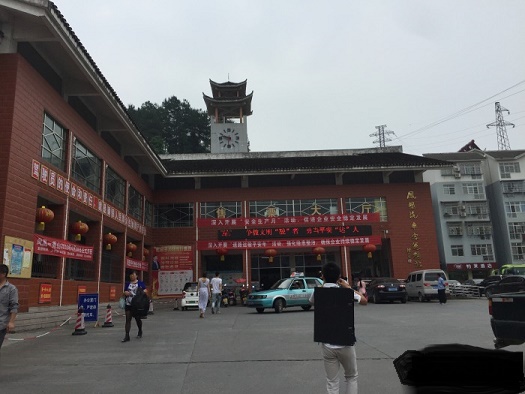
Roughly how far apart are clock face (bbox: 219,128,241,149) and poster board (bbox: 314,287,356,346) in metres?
34.1

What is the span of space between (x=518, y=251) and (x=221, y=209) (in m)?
31.2

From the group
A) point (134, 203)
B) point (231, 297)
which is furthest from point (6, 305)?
point (134, 203)

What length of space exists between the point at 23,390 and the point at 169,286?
64.6 feet

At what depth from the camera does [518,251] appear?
4084 cm

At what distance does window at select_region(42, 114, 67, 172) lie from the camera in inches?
511

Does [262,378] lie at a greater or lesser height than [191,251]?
lesser

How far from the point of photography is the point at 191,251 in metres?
25.0

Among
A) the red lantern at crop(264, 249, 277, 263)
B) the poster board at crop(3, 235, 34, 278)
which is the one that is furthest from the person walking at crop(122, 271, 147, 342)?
the red lantern at crop(264, 249, 277, 263)

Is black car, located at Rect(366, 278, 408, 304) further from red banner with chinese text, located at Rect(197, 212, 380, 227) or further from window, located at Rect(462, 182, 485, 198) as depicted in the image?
window, located at Rect(462, 182, 485, 198)

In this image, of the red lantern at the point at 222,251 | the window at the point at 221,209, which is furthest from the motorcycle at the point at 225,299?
the window at the point at 221,209

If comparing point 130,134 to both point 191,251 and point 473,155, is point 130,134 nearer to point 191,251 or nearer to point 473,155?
point 191,251

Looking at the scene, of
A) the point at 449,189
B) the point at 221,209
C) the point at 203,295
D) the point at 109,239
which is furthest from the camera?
the point at 449,189

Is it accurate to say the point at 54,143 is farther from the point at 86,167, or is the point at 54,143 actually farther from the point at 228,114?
the point at 228,114

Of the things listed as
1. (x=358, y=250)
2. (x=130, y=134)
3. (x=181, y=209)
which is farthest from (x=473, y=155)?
(x=130, y=134)
